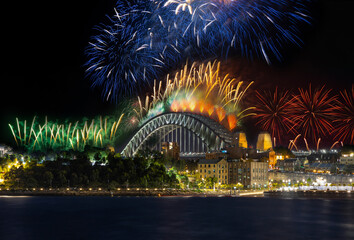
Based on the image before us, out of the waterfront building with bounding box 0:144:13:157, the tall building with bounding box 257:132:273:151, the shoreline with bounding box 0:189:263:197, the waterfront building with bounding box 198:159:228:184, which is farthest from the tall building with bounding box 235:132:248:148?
the waterfront building with bounding box 0:144:13:157

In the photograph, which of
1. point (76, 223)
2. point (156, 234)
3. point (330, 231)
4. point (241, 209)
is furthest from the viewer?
point (241, 209)

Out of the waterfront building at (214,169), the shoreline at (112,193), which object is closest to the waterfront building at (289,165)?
the waterfront building at (214,169)

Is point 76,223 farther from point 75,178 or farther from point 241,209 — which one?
point 75,178

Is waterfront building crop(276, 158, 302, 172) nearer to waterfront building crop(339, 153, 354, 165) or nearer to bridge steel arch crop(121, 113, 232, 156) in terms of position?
waterfront building crop(339, 153, 354, 165)

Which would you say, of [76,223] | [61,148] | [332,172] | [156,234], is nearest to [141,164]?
[61,148]

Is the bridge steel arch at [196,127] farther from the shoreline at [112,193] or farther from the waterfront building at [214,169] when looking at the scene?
the shoreline at [112,193]

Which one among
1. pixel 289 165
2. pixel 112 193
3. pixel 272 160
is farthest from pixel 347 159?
pixel 112 193
